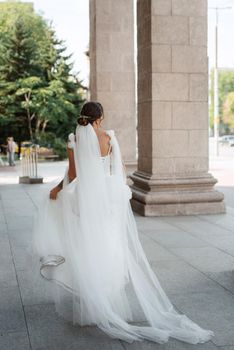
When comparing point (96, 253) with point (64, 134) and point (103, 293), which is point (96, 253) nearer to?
point (103, 293)

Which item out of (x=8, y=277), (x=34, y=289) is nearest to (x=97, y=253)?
(x=34, y=289)

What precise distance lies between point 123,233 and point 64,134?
3621 centimetres

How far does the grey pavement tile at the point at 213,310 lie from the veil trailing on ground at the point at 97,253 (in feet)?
0.67

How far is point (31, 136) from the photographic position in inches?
1555

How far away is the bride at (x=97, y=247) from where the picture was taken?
4.22m

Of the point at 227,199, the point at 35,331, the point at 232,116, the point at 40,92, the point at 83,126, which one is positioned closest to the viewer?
the point at 35,331

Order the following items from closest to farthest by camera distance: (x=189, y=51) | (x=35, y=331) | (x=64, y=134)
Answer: (x=35, y=331)
(x=189, y=51)
(x=64, y=134)

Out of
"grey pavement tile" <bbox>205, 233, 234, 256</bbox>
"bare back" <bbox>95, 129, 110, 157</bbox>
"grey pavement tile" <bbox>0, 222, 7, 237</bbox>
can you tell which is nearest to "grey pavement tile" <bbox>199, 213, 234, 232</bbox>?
"grey pavement tile" <bbox>205, 233, 234, 256</bbox>

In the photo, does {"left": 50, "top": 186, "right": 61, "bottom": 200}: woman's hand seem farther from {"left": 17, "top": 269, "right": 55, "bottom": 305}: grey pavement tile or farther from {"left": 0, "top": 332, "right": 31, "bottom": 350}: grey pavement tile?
Result: {"left": 0, "top": 332, "right": 31, "bottom": 350}: grey pavement tile

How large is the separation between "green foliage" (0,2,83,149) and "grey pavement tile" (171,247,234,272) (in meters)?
30.7

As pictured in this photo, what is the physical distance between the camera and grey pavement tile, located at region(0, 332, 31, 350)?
390 cm

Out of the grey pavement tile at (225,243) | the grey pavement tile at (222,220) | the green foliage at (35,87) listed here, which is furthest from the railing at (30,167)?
the green foliage at (35,87)

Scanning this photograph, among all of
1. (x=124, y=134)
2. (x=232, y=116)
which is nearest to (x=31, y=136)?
(x=124, y=134)

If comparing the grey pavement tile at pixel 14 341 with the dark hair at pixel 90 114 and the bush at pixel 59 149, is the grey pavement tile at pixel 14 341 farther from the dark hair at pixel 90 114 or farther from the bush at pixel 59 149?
the bush at pixel 59 149
